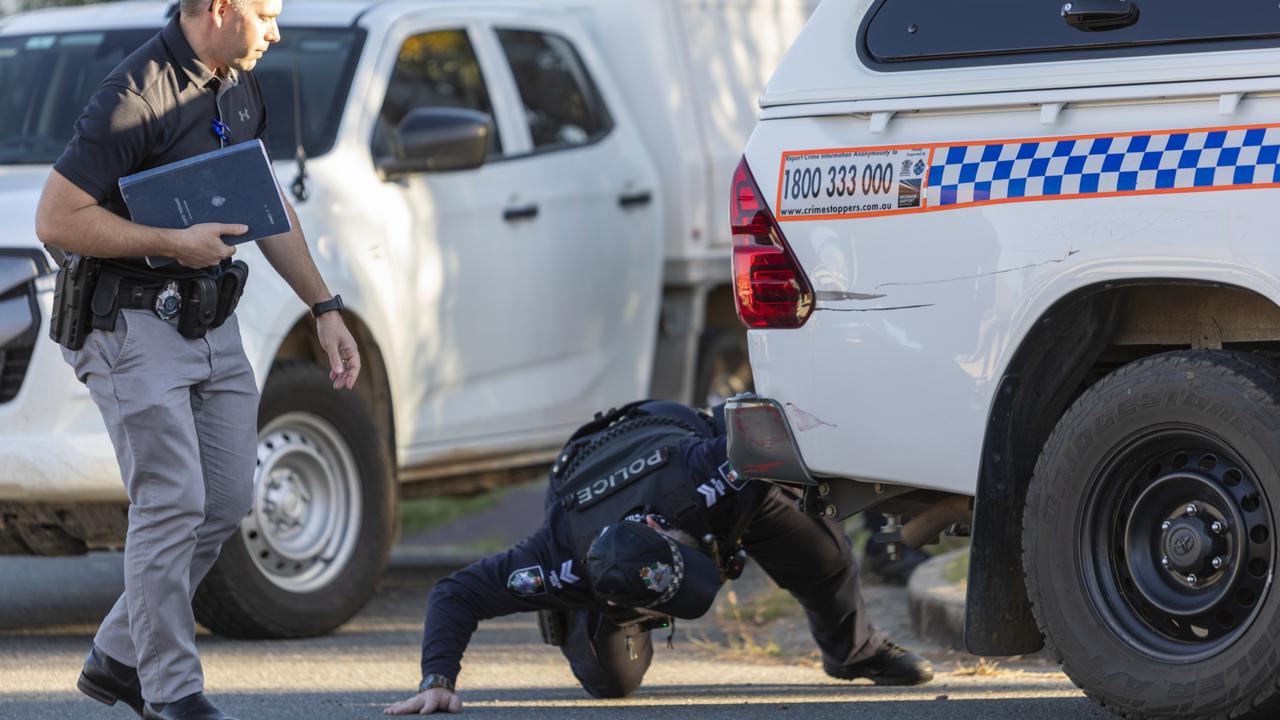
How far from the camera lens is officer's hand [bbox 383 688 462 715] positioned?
4.97m

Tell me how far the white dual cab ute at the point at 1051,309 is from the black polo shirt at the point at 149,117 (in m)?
1.23

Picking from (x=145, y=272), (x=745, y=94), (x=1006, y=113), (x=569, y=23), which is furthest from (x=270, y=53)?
(x=1006, y=113)

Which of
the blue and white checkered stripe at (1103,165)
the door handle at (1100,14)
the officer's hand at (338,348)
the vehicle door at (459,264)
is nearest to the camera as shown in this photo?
the blue and white checkered stripe at (1103,165)

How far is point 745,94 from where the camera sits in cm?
888

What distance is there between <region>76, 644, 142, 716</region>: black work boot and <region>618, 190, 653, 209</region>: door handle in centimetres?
381

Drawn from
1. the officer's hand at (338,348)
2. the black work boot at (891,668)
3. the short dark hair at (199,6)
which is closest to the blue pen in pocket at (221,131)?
the short dark hair at (199,6)

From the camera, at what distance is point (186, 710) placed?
432 cm

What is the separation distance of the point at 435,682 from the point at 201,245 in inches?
54.3

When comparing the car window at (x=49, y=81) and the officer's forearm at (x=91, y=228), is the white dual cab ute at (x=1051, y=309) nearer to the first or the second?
the officer's forearm at (x=91, y=228)

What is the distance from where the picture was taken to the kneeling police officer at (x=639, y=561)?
4.89 m

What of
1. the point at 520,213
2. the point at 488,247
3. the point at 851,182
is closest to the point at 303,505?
the point at 488,247

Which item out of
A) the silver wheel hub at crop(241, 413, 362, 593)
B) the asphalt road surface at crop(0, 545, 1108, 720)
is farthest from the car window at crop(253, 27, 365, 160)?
the asphalt road surface at crop(0, 545, 1108, 720)

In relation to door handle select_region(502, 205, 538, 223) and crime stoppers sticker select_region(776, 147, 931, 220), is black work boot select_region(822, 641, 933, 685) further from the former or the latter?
door handle select_region(502, 205, 538, 223)

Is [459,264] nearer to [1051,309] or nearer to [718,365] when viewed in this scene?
[718,365]
